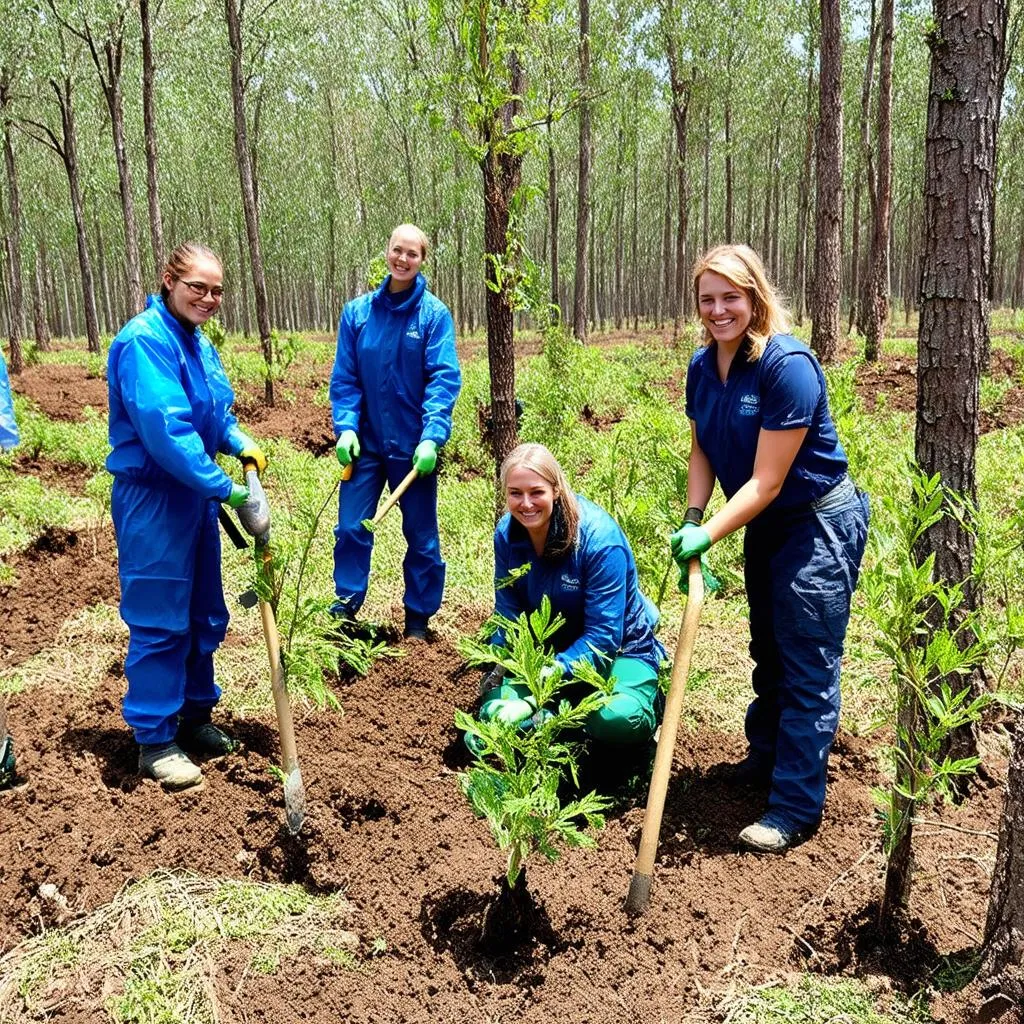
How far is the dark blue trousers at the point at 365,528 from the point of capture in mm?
4398

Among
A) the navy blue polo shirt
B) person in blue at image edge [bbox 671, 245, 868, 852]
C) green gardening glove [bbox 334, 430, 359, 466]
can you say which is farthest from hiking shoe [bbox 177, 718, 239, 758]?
the navy blue polo shirt

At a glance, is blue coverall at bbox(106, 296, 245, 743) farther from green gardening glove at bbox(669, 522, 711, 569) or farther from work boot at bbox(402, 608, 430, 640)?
green gardening glove at bbox(669, 522, 711, 569)

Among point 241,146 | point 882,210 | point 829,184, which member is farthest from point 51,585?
A: point 882,210

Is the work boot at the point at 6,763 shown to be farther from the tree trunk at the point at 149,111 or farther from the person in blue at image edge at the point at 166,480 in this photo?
the tree trunk at the point at 149,111

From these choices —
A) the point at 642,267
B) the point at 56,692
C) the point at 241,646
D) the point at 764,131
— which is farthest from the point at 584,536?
the point at 642,267

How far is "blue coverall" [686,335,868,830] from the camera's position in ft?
8.71

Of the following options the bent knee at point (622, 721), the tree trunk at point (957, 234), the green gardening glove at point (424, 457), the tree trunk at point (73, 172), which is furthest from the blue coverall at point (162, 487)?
the tree trunk at point (73, 172)

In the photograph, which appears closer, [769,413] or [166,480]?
[769,413]

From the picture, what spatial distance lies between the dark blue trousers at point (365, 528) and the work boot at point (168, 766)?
1.35 metres

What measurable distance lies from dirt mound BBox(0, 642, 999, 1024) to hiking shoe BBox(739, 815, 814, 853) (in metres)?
0.05

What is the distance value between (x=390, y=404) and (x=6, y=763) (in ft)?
7.61

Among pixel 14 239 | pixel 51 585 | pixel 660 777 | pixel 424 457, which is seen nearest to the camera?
pixel 660 777

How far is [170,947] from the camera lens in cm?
240

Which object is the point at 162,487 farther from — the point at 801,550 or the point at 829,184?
the point at 829,184
